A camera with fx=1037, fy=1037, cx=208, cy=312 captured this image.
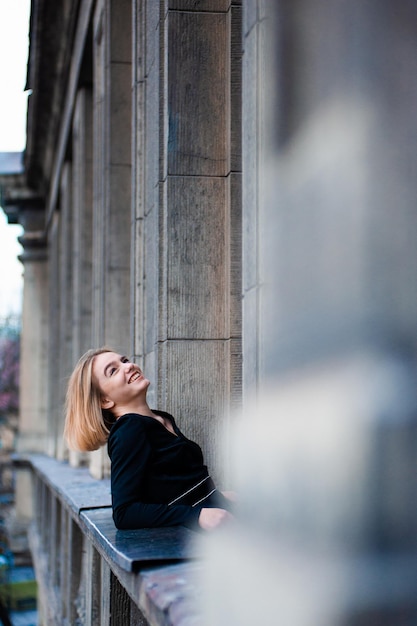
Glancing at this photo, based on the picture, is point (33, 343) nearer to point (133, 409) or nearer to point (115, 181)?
point (115, 181)

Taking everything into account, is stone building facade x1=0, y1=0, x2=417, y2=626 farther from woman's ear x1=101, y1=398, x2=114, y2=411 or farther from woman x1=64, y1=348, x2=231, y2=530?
woman's ear x1=101, y1=398, x2=114, y2=411

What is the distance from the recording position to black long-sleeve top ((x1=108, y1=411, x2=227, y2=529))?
15.3ft

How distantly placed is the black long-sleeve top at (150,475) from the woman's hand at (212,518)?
8 centimetres

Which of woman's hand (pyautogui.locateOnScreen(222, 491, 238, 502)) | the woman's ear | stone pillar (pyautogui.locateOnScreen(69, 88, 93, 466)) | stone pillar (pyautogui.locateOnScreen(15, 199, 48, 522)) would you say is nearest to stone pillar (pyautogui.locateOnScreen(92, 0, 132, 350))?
stone pillar (pyautogui.locateOnScreen(69, 88, 93, 466))

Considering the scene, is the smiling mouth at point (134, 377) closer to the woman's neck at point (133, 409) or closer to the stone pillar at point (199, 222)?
the woman's neck at point (133, 409)


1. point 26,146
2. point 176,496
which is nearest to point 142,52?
point 176,496

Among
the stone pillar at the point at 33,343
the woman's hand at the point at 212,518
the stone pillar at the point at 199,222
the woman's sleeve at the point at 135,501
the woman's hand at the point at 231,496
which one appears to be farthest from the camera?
the stone pillar at the point at 33,343

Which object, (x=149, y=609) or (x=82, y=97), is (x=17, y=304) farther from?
(x=149, y=609)

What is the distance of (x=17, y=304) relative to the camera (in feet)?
226

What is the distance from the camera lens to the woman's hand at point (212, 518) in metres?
4.45

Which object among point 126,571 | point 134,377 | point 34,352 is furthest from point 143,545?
point 34,352

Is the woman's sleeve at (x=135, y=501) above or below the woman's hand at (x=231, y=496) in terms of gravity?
above

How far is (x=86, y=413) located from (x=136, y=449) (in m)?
0.61

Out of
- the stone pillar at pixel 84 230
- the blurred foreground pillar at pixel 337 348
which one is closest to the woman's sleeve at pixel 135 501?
the blurred foreground pillar at pixel 337 348
